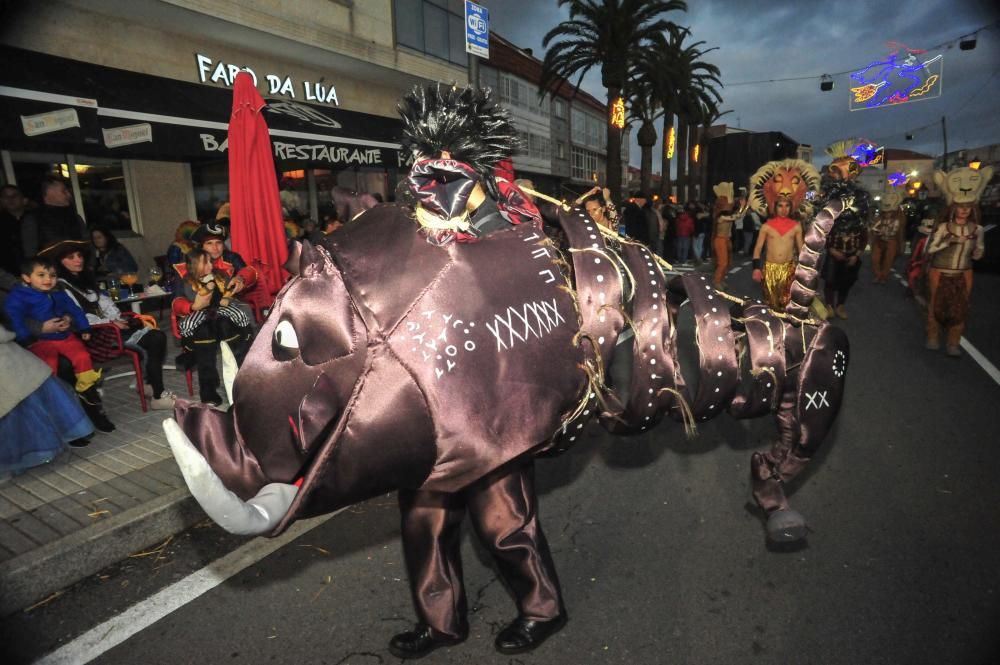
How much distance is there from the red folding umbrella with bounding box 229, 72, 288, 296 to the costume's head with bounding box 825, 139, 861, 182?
18.5 ft

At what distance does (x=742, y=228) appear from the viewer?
65.1ft

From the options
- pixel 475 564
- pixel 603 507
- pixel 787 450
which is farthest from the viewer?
pixel 603 507

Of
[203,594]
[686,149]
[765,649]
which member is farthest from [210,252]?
[686,149]

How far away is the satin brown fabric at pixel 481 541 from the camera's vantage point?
80.6 inches

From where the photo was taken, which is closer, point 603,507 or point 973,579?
point 973,579

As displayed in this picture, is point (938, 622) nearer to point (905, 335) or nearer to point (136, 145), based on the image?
point (905, 335)

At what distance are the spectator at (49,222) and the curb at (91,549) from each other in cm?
339

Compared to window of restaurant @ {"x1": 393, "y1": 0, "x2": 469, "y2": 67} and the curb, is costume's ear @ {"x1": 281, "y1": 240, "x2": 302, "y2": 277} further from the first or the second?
window of restaurant @ {"x1": 393, "y1": 0, "x2": 469, "y2": 67}

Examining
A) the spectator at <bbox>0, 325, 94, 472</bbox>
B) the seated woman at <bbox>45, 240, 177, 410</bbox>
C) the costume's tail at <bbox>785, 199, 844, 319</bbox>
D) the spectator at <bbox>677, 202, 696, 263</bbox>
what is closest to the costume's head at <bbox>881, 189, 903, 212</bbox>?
the spectator at <bbox>677, 202, 696, 263</bbox>

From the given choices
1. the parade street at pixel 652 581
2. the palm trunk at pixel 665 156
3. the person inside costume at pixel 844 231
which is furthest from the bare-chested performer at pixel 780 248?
the palm trunk at pixel 665 156

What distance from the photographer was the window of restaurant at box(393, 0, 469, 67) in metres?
14.1

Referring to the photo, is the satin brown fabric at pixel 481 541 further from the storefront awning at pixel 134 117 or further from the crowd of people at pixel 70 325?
the storefront awning at pixel 134 117

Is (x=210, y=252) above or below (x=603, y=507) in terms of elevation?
above

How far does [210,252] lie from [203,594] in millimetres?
3329
